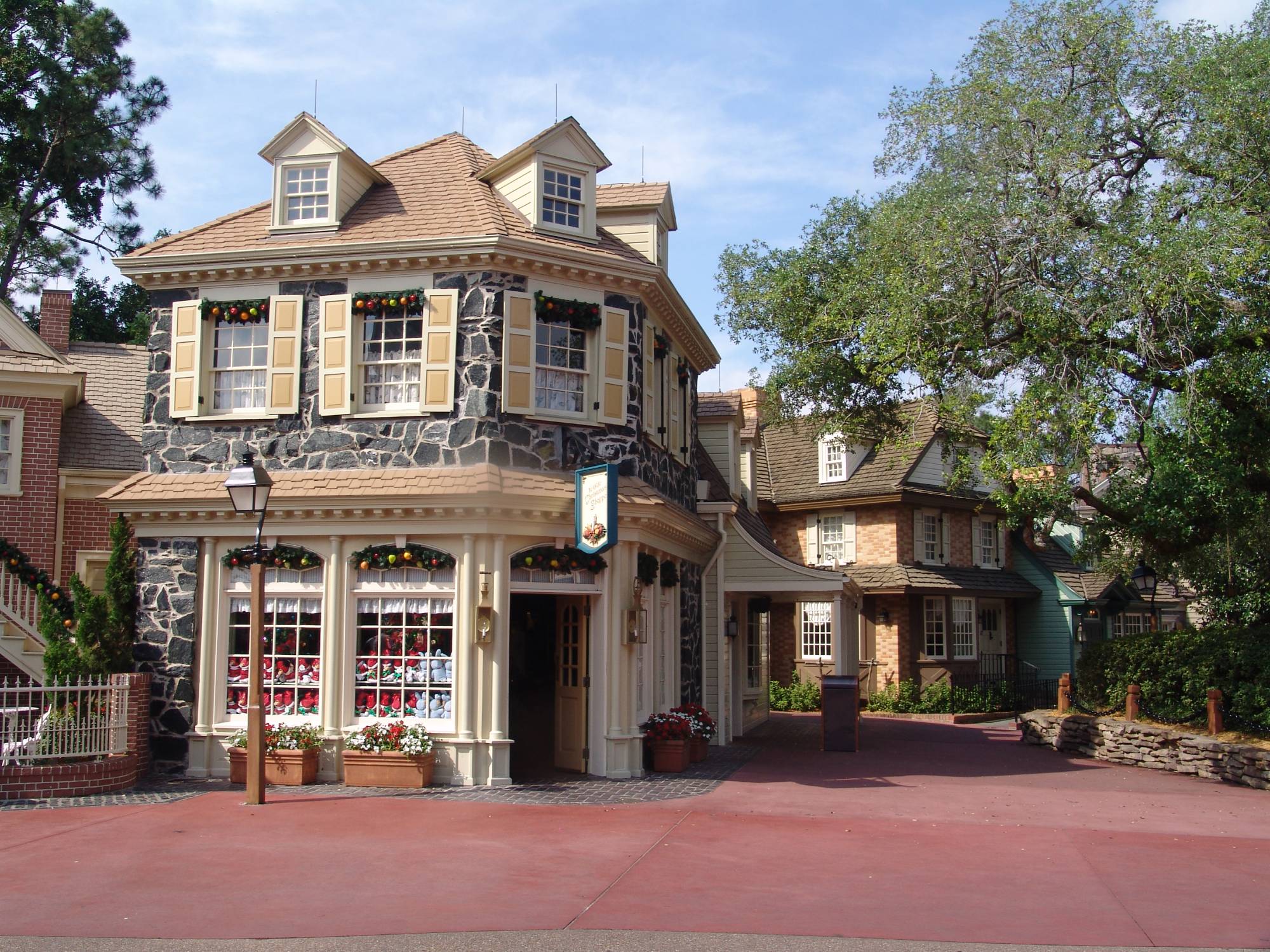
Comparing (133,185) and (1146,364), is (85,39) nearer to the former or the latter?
(133,185)

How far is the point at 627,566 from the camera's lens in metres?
15.5

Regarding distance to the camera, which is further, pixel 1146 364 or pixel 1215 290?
pixel 1146 364

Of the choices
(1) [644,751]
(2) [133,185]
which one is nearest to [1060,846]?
(1) [644,751]

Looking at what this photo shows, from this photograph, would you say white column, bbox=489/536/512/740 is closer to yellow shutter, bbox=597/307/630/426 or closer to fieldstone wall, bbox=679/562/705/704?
yellow shutter, bbox=597/307/630/426

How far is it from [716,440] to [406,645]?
31.8ft

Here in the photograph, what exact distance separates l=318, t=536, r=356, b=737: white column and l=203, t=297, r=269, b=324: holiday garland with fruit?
3417 mm

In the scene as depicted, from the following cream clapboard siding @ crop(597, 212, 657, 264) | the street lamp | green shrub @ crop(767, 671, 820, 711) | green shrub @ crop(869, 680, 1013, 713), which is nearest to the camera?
the street lamp

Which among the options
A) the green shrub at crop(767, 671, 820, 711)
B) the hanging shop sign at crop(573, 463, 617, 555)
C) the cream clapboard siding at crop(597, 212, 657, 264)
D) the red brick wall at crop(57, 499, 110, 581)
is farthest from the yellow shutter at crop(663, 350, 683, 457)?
the green shrub at crop(767, 671, 820, 711)

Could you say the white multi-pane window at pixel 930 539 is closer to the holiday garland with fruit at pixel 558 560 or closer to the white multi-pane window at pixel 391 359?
the holiday garland with fruit at pixel 558 560

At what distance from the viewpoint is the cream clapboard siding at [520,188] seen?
54.0 ft

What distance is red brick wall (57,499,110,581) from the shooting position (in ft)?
64.3

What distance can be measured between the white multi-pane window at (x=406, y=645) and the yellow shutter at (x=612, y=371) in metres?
3.22

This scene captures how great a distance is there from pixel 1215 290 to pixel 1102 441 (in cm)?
277

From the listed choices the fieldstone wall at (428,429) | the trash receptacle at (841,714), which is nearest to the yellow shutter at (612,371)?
the fieldstone wall at (428,429)
